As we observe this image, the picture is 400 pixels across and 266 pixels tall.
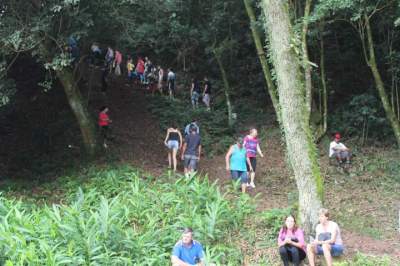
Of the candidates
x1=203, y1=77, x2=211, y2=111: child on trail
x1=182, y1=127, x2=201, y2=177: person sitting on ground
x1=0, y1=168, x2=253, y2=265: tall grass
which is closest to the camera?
x1=0, y1=168, x2=253, y2=265: tall grass

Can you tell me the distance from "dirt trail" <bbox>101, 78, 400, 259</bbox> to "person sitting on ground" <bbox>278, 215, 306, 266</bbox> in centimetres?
137

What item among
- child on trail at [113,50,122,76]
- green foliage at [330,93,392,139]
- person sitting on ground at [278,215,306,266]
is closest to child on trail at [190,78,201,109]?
child on trail at [113,50,122,76]

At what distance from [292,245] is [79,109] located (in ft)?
31.8

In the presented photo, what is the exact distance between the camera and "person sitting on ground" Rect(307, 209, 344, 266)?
877 centimetres

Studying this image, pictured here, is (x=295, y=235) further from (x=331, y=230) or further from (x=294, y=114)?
(x=294, y=114)

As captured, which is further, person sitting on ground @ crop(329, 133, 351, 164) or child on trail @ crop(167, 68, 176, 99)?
child on trail @ crop(167, 68, 176, 99)

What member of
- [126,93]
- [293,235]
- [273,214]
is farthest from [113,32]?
[293,235]

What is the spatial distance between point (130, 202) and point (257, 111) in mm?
12839

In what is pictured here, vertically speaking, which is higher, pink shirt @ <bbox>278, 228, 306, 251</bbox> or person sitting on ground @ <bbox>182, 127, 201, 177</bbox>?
person sitting on ground @ <bbox>182, 127, 201, 177</bbox>

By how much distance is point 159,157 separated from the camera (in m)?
17.6

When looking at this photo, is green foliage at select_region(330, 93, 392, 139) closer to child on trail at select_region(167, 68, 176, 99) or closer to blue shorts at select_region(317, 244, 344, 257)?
child on trail at select_region(167, 68, 176, 99)

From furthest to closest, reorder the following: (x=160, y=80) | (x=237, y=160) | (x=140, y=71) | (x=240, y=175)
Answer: (x=140, y=71) → (x=160, y=80) → (x=240, y=175) → (x=237, y=160)

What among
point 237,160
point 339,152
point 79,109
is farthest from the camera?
point 79,109

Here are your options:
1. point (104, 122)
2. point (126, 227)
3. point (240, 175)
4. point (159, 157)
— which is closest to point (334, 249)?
point (126, 227)
